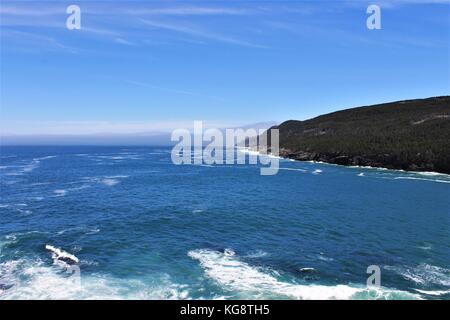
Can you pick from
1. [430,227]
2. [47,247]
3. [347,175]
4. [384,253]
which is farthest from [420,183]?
[47,247]

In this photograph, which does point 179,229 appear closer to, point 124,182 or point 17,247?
point 17,247

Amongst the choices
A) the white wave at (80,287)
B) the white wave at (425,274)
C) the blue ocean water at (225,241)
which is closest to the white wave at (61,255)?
the blue ocean water at (225,241)

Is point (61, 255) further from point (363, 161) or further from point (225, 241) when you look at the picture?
point (363, 161)

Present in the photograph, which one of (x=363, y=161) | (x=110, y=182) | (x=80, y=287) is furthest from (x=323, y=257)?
(x=363, y=161)

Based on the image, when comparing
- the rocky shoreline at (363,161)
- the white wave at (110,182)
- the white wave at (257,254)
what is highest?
the rocky shoreline at (363,161)
